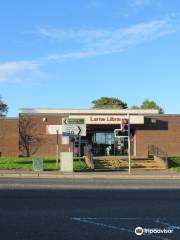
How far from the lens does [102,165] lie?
161ft

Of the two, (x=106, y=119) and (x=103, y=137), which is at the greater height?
(x=106, y=119)

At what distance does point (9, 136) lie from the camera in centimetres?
6344

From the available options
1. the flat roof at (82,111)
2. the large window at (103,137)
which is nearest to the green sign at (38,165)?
the large window at (103,137)

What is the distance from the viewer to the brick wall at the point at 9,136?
63.2 metres

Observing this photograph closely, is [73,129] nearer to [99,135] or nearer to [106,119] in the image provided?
[106,119]
